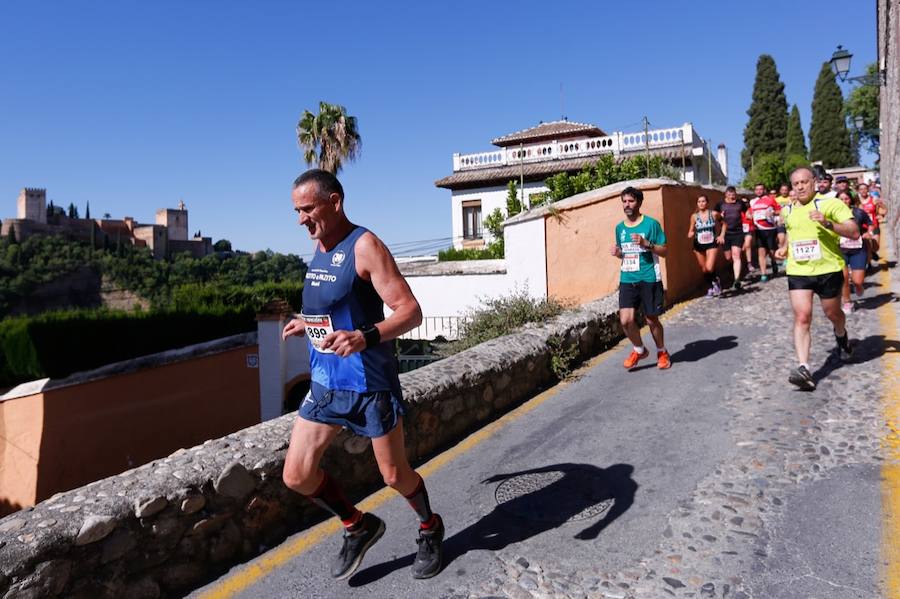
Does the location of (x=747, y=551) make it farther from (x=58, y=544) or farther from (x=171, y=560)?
(x=58, y=544)

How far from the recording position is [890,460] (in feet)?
12.4

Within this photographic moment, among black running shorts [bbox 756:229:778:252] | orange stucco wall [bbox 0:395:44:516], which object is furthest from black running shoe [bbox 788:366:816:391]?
orange stucco wall [bbox 0:395:44:516]

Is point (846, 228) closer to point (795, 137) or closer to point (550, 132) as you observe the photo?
point (550, 132)

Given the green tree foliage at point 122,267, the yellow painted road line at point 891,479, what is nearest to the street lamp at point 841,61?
the yellow painted road line at point 891,479

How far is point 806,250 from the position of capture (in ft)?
17.5

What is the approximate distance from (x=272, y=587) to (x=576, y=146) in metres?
32.8

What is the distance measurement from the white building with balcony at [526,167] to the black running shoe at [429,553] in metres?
28.8

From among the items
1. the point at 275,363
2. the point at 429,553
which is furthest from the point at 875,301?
the point at 275,363

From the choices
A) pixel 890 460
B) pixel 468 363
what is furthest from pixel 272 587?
pixel 890 460

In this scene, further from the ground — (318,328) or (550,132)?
(550,132)

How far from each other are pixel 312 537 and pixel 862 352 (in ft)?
18.2

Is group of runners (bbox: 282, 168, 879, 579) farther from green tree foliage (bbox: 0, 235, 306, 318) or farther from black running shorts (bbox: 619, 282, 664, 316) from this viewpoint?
green tree foliage (bbox: 0, 235, 306, 318)

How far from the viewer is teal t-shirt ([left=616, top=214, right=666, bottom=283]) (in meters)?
6.36

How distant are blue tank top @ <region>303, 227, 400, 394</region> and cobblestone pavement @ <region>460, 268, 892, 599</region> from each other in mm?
1046
